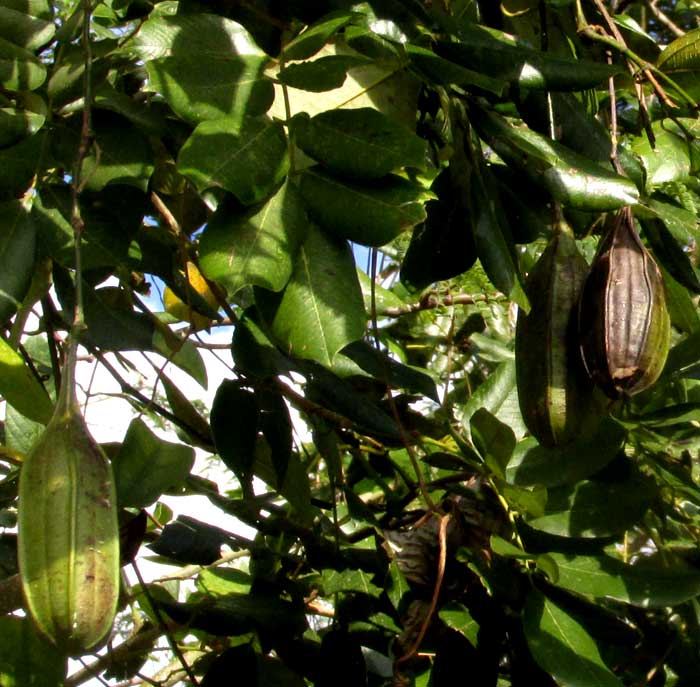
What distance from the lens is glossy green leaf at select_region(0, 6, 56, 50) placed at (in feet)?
3.66

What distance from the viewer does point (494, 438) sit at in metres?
1.26

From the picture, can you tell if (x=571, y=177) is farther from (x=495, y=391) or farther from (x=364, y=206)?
(x=495, y=391)

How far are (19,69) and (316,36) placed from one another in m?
0.31

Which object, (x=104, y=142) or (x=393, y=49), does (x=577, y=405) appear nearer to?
(x=393, y=49)

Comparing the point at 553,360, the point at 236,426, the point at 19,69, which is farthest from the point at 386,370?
the point at 19,69

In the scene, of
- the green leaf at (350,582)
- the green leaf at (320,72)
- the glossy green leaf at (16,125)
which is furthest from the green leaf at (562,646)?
the glossy green leaf at (16,125)

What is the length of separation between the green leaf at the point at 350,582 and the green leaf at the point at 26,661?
0.39m

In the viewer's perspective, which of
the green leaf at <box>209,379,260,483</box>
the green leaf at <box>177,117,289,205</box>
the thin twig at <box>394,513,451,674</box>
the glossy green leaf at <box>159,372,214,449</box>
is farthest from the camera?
the glossy green leaf at <box>159,372,214,449</box>

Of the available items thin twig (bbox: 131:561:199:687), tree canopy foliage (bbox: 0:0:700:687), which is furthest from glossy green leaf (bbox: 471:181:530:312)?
thin twig (bbox: 131:561:199:687)

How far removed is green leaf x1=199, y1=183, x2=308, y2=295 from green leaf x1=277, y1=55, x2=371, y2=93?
11cm

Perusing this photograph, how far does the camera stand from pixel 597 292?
3.36 ft

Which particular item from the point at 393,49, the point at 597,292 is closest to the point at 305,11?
the point at 393,49

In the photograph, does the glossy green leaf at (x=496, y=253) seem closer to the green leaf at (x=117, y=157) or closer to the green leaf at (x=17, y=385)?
the green leaf at (x=117, y=157)

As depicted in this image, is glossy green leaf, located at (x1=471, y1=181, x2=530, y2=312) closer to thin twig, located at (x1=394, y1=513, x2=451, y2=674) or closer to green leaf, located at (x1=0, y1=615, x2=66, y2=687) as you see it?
thin twig, located at (x1=394, y1=513, x2=451, y2=674)
